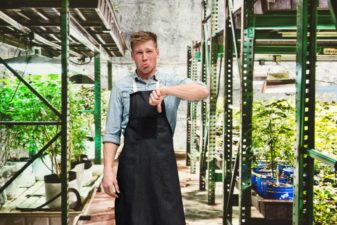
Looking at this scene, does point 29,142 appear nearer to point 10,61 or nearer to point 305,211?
point 10,61

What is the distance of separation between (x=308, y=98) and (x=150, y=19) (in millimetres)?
13545

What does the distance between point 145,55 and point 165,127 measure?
2.00 ft

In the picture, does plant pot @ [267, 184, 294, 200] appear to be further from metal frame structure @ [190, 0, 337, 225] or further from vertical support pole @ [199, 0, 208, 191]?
vertical support pole @ [199, 0, 208, 191]

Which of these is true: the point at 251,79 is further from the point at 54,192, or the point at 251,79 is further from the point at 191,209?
the point at 191,209

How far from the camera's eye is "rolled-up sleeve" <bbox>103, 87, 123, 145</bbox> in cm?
338

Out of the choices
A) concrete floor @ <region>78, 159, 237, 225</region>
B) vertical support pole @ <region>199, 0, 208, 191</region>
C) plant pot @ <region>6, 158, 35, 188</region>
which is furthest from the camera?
vertical support pole @ <region>199, 0, 208, 191</region>

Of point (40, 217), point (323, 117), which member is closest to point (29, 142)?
point (40, 217)

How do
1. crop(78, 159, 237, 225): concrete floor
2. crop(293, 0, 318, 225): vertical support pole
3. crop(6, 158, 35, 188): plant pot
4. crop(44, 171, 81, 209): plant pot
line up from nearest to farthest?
crop(293, 0, 318, 225): vertical support pole
crop(44, 171, 81, 209): plant pot
crop(78, 159, 237, 225): concrete floor
crop(6, 158, 35, 188): plant pot

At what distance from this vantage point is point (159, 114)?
3381 millimetres

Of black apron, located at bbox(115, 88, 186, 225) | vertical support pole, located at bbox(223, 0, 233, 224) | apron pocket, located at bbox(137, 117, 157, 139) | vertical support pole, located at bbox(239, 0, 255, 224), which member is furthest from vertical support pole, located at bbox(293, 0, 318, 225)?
vertical support pole, located at bbox(223, 0, 233, 224)

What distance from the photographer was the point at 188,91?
121 inches

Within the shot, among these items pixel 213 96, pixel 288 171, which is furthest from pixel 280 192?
pixel 213 96

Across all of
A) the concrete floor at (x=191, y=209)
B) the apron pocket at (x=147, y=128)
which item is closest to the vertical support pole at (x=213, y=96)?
the concrete floor at (x=191, y=209)

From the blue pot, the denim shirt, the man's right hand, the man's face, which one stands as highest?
the man's face
